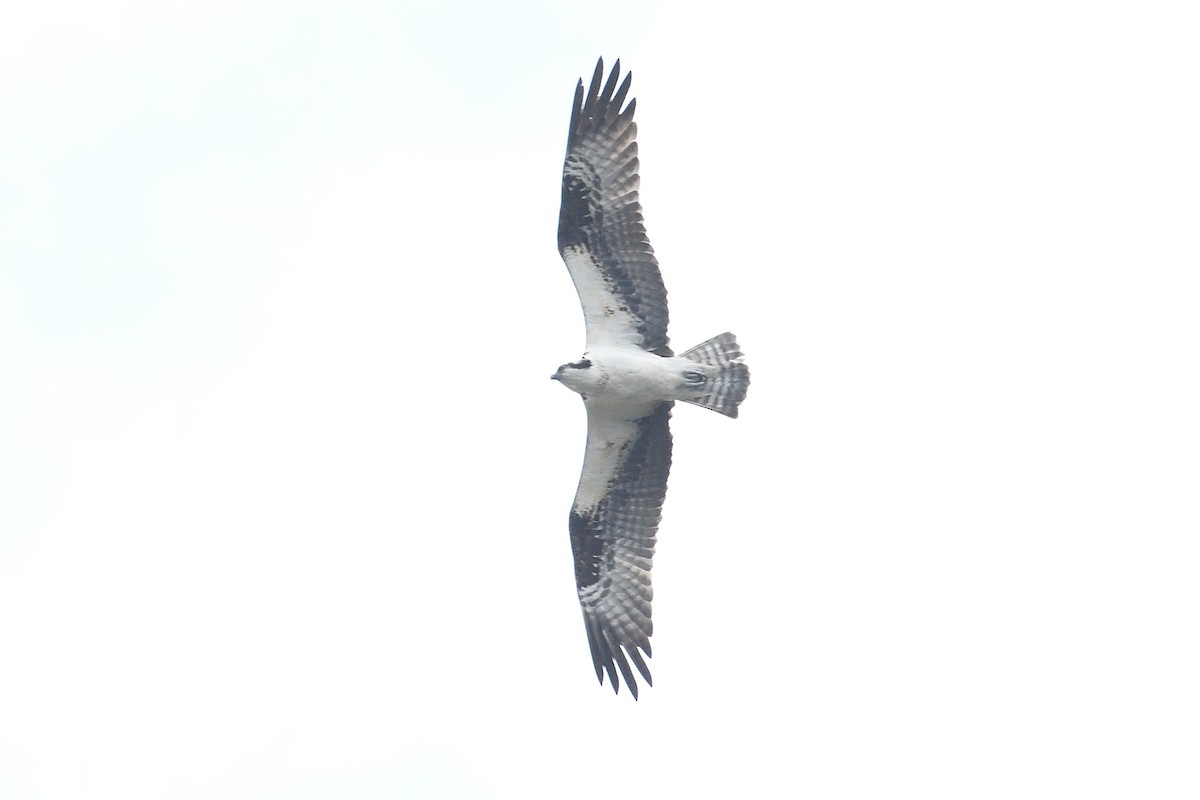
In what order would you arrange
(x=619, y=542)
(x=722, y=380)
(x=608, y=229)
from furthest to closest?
(x=619, y=542)
(x=722, y=380)
(x=608, y=229)

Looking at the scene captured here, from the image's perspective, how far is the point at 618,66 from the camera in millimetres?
16453

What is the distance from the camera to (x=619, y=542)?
17.2m

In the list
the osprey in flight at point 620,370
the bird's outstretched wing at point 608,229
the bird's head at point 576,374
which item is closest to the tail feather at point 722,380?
the osprey in flight at point 620,370

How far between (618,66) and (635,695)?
5666 mm

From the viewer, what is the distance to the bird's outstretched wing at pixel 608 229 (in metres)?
16.1

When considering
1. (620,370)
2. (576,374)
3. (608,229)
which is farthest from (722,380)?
(608,229)

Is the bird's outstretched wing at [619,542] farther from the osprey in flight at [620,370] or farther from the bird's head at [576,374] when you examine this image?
the bird's head at [576,374]

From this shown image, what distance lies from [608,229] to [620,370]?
1215 mm

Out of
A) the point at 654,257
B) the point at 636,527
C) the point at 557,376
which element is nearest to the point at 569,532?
the point at 636,527

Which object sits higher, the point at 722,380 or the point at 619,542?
the point at 722,380

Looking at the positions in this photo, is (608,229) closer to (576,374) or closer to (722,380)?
(576,374)

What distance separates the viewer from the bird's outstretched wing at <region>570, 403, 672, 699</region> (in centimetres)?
1698

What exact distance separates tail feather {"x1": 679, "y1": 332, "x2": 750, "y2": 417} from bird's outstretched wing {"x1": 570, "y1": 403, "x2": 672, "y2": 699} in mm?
515

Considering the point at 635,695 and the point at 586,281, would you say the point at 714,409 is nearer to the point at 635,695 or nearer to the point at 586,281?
the point at 586,281
